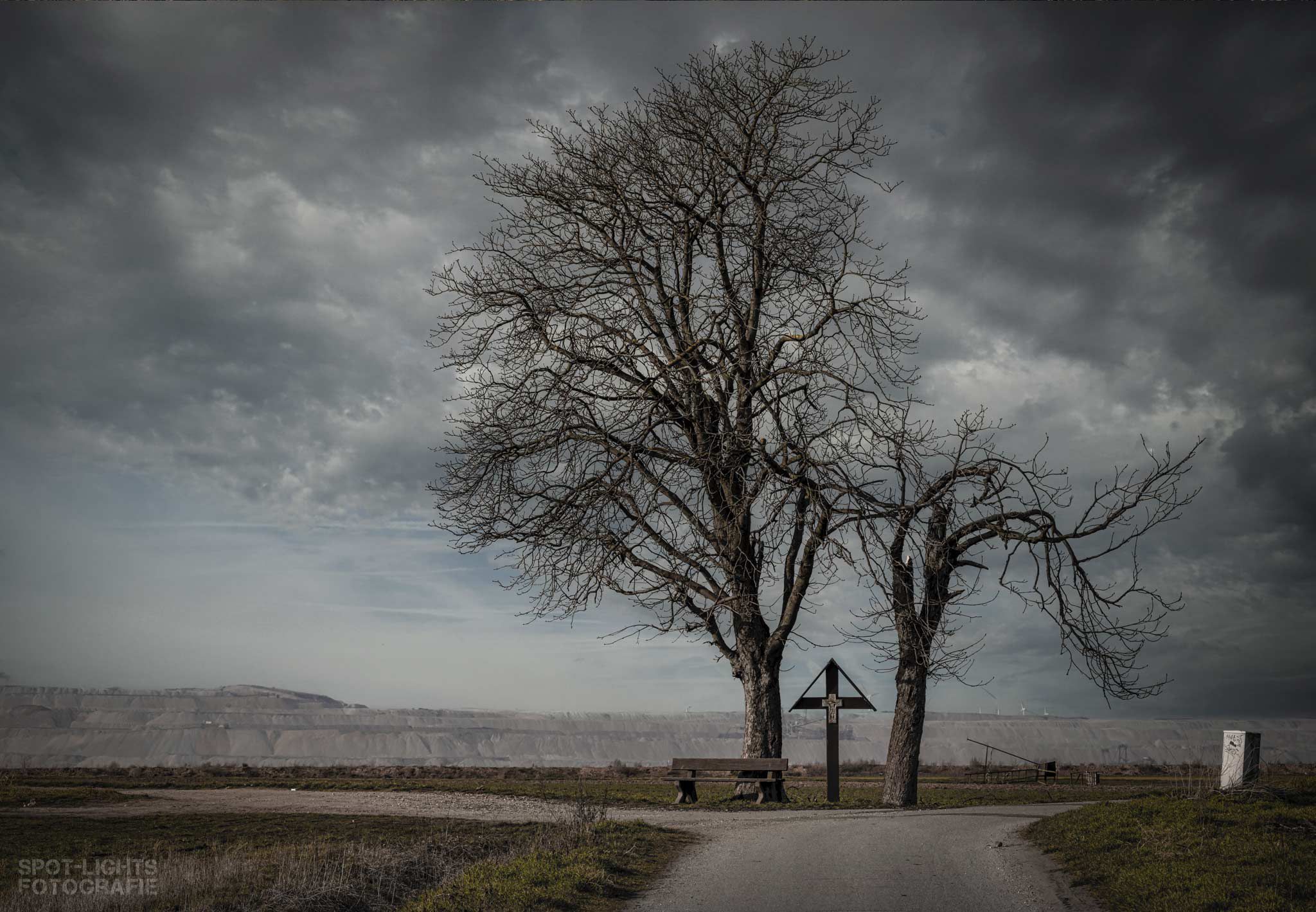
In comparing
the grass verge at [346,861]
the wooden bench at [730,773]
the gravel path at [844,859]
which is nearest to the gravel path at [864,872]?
the gravel path at [844,859]

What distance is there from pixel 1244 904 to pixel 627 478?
43.7 feet

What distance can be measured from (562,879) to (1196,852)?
255 inches

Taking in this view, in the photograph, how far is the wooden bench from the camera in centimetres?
1858

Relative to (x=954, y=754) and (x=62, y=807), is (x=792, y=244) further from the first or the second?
(x=954, y=754)

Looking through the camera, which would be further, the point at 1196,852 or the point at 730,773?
the point at 730,773

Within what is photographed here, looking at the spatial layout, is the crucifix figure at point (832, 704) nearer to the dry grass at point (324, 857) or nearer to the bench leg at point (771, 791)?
the bench leg at point (771, 791)

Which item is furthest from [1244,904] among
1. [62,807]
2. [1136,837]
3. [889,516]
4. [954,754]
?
[954,754]

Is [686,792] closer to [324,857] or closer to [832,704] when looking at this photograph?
[832,704]

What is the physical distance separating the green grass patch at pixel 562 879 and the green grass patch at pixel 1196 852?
4.57m

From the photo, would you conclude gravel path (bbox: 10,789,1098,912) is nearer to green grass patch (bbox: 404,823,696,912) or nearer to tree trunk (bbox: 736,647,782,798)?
green grass patch (bbox: 404,823,696,912)

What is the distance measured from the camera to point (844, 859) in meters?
10.3

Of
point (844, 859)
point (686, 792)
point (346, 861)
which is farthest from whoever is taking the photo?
point (686, 792)

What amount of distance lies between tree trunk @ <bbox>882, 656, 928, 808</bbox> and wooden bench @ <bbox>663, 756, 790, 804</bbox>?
2360 millimetres

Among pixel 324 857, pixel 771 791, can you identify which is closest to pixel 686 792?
pixel 771 791
